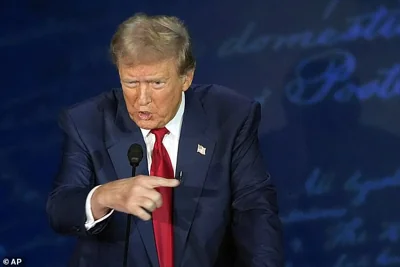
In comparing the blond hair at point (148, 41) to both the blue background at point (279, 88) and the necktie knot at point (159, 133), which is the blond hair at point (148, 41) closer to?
the necktie knot at point (159, 133)

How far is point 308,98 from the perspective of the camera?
9.65 feet

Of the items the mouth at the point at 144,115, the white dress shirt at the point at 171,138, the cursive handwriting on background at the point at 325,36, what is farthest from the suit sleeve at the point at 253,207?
the cursive handwriting on background at the point at 325,36

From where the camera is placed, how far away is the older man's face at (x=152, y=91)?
1937mm

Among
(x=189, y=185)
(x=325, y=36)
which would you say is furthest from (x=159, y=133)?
(x=325, y=36)

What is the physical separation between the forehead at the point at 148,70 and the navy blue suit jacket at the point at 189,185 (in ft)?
0.79

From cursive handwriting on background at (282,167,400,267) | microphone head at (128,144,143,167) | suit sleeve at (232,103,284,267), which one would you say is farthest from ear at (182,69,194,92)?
cursive handwriting on background at (282,167,400,267)

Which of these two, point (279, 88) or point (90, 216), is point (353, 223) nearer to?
point (279, 88)

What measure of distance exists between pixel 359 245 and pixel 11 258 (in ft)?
4.58

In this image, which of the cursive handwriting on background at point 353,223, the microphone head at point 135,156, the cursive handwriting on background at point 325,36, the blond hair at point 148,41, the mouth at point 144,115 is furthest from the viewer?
the cursive handwriting on background at point 353,223

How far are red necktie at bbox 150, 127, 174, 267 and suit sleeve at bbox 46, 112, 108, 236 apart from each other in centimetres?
18

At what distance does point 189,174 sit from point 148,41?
0.42 m

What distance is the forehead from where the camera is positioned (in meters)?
1.92

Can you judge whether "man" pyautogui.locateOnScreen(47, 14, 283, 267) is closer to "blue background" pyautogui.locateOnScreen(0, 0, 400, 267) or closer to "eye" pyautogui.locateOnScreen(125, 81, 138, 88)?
"eye" pyautogui.locateOnScreen(125, 81, 138, 88)

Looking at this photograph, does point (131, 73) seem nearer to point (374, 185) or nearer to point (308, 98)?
point (308, 98)
